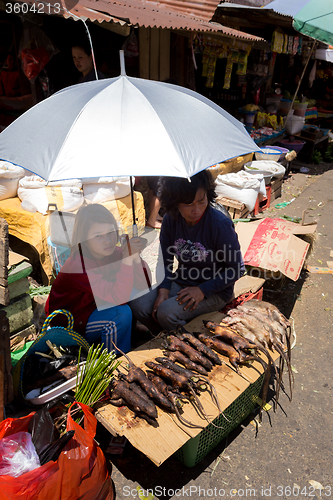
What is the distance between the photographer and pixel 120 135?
2.25 metres

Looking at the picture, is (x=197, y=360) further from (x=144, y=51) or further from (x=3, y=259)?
(x=144, y=51)

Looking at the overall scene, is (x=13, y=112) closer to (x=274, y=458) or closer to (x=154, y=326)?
(x=154, y=326)

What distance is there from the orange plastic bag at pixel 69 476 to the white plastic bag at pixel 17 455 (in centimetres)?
4

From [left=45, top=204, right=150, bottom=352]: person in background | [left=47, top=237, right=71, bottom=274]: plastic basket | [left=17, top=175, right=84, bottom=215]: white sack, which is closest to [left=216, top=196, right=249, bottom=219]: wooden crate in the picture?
[left=17, top=175, right=84, bottom=215]: white sack

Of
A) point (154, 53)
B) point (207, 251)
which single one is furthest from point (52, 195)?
point (154, 53)

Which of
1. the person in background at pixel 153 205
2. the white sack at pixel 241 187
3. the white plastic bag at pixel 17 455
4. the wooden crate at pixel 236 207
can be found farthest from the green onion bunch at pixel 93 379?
the white sack at pixel 241 187

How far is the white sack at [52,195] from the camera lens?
4.31m

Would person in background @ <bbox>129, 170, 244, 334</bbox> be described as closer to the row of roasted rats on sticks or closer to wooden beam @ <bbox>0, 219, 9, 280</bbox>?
the row of roasted rats on sticks

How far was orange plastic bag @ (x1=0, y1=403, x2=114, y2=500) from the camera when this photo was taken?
172 centimetres

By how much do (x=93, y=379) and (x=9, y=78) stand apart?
16.7 ft

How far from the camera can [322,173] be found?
31.9 feet

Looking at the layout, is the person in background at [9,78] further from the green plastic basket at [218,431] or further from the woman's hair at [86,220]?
the green plastic basket at [218,431]

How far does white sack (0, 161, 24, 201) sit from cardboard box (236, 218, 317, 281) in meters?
2.86

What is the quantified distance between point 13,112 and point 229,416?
543 cm
